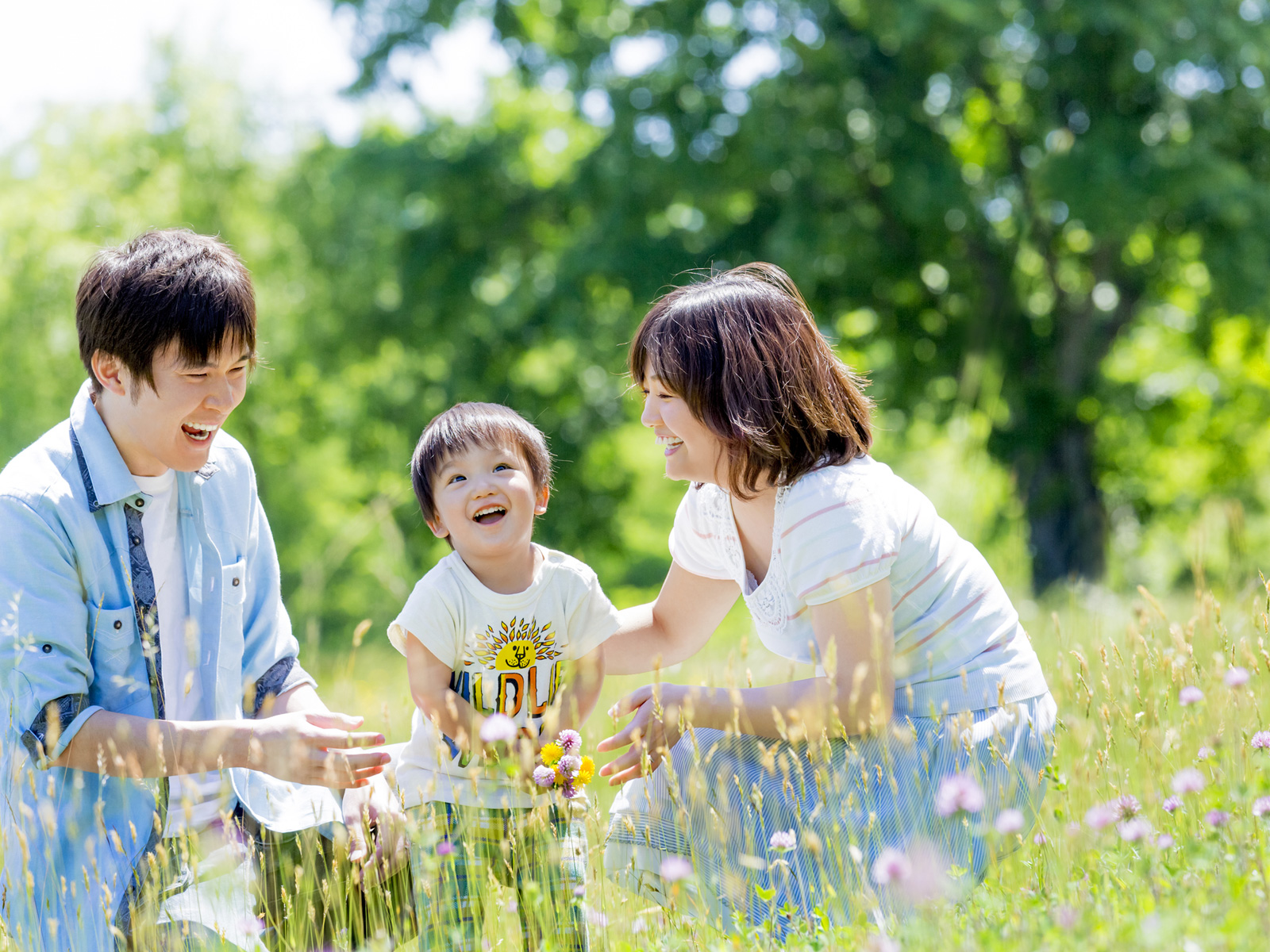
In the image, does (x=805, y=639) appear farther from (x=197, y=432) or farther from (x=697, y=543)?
(x=197, y=432)

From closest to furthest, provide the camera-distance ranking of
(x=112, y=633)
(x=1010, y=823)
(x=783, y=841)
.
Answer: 1. (x=1010, y=823)
2. (x=783, y=841)
3. (x=112, y=633)

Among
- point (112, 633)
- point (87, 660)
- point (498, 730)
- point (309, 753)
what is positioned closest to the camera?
point (498, 730)

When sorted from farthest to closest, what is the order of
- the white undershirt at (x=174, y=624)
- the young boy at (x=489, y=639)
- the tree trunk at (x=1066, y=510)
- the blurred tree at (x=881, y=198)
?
the tree trunk at (x=1066, y=510), the blurred tree at (x=881, y=198), the white undershirt at (x=174, y=624), the young boy at (x=489, y=639)

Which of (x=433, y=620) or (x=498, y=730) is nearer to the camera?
(x=498, y=730)

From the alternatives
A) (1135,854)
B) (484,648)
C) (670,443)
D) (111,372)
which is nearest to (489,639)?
(484,648)

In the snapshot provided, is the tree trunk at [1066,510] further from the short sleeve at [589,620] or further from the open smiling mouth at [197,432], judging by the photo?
the open smiling mouth at [197,432]

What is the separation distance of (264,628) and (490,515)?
0.73 m

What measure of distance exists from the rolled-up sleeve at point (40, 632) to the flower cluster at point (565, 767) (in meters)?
0.92

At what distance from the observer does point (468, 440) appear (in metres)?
2.53

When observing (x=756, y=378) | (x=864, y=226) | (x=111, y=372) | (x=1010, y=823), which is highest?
(x=864, y=226)

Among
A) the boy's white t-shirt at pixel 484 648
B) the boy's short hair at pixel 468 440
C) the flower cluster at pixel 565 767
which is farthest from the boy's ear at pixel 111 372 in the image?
the flower cluster at pixel 565 767

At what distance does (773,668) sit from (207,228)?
717 inches

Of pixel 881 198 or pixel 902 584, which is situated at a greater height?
pixel 881 198

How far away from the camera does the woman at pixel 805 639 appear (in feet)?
7.39
